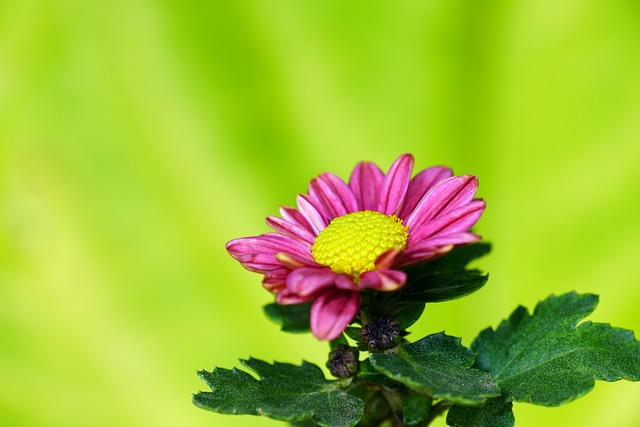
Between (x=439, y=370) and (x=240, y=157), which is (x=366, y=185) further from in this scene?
(x=240, y=157)

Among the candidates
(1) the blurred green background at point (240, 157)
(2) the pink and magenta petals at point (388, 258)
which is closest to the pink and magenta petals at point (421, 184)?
(2) the pink and magenta petals at point (388, 258)

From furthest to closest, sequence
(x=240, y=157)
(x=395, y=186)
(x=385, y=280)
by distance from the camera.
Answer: (x=240, y=157)
(x=395, y=186)
(x=385, y=280)

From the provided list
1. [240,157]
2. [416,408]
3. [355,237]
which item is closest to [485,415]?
[416,408]

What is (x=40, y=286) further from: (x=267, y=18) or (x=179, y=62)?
(x=267, y=18)

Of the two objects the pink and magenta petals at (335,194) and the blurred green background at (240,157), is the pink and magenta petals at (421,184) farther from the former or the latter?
the blurred green background at (240,157)

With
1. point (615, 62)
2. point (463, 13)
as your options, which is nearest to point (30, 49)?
point (463, 13)
